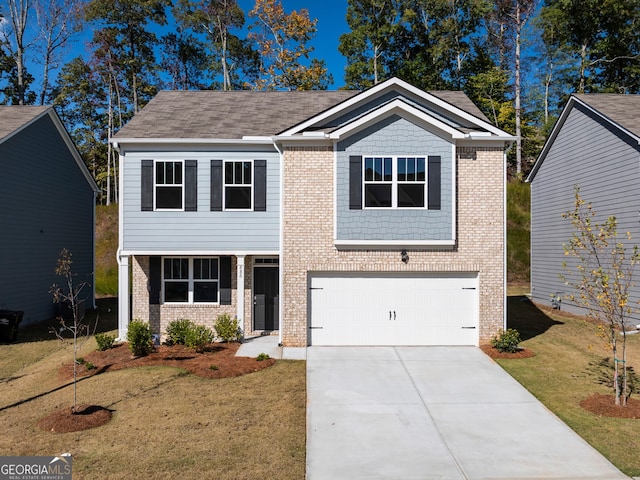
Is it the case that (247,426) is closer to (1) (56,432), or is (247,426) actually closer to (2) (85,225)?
(1) (56,432)

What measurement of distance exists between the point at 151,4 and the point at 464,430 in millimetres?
38372

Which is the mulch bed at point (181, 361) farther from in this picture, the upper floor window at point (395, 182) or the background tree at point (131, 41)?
the background tree at point (131, 41)

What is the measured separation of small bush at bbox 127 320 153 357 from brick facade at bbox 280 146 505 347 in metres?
3.55

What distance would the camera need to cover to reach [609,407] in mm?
8844

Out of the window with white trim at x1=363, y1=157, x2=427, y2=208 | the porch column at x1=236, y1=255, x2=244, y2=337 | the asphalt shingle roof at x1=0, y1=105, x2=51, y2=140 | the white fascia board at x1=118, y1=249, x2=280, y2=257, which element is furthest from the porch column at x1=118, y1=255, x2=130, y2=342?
the window with white trim at x1=363, y1=157, x2=427, y2=208

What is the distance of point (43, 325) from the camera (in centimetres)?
1791

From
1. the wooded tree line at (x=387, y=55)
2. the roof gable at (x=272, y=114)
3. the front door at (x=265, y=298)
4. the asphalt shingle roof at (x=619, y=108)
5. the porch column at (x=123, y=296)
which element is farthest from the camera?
the wooded tree line at (x=387, y=55)

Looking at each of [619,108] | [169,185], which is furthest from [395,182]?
[619,108]

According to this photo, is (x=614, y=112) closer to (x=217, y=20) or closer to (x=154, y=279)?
(x=154, y=279)

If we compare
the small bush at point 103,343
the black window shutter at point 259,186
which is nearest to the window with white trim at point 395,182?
the black window shutter at point 259,186

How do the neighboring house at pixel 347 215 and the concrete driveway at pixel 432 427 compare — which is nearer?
the concrete driveway at pixel 432 427

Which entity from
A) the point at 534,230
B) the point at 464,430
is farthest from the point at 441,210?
the point at 534,230

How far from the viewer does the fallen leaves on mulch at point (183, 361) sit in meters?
11.2

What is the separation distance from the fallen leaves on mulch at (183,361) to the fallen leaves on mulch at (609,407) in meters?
6.72
